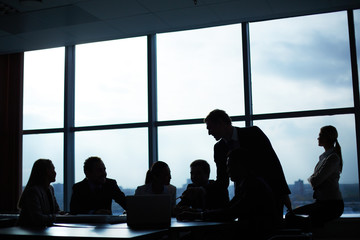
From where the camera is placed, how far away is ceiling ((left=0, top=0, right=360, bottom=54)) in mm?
5457

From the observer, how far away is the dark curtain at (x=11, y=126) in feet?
24.0

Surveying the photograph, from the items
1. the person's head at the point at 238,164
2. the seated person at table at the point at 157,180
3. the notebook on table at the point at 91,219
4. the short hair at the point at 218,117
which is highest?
the short hair at the point at 218,117

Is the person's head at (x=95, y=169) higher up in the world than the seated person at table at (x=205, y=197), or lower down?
higher up

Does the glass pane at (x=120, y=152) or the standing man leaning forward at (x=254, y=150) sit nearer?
the standing man leaning forward at (x=254, y=150)

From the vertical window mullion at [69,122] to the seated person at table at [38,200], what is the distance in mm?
3937

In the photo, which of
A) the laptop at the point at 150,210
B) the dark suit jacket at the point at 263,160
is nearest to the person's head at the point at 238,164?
the dark suit jacket at the point at 263,160

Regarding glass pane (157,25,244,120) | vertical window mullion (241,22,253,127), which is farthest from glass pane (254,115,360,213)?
glass pane (157,25,244,120)

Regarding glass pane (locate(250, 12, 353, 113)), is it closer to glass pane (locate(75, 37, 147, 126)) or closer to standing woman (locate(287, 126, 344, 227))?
glass pane (locate(75, 37, 147, 126))

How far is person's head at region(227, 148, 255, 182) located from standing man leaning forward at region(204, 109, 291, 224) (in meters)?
0.36

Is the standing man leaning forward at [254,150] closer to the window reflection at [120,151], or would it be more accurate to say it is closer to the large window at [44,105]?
the window reflection at [120,151]

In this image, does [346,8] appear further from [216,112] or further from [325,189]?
[216,112]

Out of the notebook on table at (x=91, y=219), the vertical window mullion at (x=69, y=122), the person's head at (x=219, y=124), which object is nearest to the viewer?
the notebook on table at (x=91, y=219)

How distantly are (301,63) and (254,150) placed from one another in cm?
345

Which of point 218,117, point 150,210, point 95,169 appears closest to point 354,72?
point 218,117
